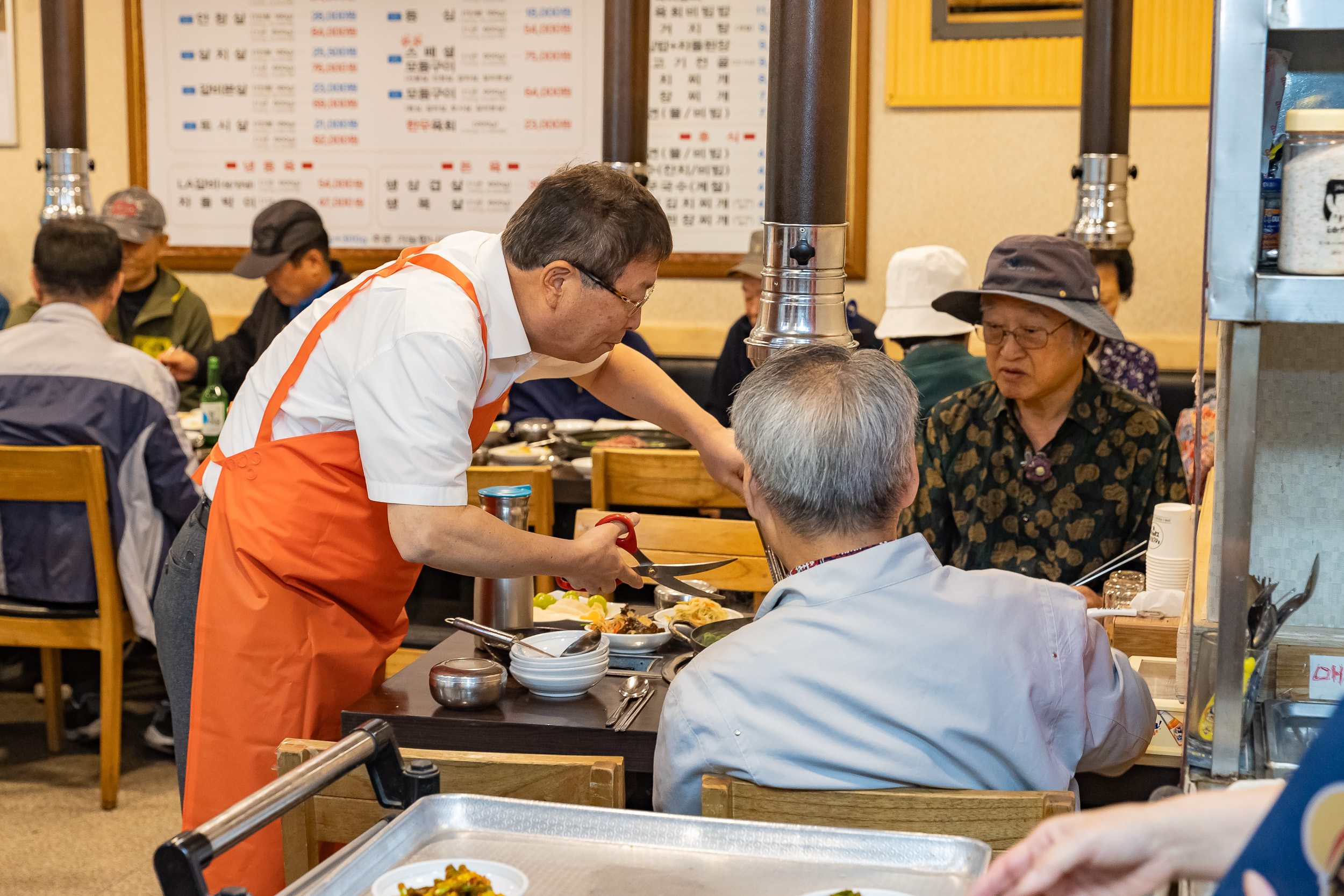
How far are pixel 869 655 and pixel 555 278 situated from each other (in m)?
0.80

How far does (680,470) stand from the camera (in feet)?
10.3

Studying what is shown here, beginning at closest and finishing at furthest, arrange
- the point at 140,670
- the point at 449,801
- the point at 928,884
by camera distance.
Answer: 1. the point at 928,884
2. the point at 449,801
3. the point at 140,670

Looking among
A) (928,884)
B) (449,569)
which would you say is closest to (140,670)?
(449,569)

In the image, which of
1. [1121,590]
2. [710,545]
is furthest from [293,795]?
[710,545]

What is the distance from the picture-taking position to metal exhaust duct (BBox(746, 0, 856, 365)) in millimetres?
1871

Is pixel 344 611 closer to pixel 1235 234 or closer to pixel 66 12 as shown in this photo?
pixel 1235 234

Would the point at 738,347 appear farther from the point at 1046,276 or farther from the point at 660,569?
the point at 660,569

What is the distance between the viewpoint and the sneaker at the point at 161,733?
3.60 metres

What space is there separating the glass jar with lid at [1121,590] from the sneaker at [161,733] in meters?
2.63

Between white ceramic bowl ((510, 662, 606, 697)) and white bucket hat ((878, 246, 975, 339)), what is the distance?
167 centimetres

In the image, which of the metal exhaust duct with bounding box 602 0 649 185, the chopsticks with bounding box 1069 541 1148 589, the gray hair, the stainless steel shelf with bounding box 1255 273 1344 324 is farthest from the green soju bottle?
the stainless steel shelf with bounding box 1255 273 1344 324

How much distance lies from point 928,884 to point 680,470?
2.18m

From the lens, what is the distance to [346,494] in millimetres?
1836

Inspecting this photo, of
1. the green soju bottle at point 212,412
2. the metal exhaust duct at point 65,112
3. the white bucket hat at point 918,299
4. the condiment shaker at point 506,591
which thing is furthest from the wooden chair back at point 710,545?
the metal exhaust duct at point 65,112
